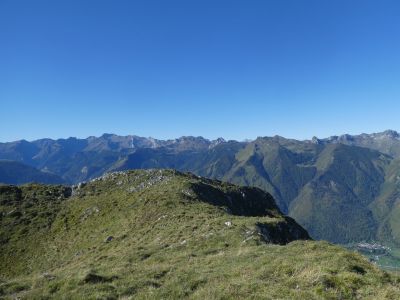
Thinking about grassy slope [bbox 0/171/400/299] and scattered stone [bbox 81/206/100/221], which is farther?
scattered stone [bbox 81/206/100/221]

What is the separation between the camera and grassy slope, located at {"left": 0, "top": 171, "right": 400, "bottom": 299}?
18734 mm

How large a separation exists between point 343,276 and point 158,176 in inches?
2471

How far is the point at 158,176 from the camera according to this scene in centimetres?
7956

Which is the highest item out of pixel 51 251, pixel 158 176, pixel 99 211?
pixel 158 176

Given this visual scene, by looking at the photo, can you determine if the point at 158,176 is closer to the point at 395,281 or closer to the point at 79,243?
the point at 79,243

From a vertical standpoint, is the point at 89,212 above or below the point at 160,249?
below

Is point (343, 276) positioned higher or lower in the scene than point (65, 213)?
higher

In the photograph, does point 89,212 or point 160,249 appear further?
point 89,212

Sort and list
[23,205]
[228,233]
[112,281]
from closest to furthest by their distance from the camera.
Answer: [112,281], [228,233], [23,205]

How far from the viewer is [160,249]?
35.2 metres

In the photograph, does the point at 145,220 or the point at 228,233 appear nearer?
the point at 228,233

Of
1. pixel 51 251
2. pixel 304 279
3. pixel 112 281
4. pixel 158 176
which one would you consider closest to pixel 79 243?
pixel 51 251

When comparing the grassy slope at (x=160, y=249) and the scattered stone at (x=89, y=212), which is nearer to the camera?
the grassy slope at (x=160, y=249)

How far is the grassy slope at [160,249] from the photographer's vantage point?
1873cm
